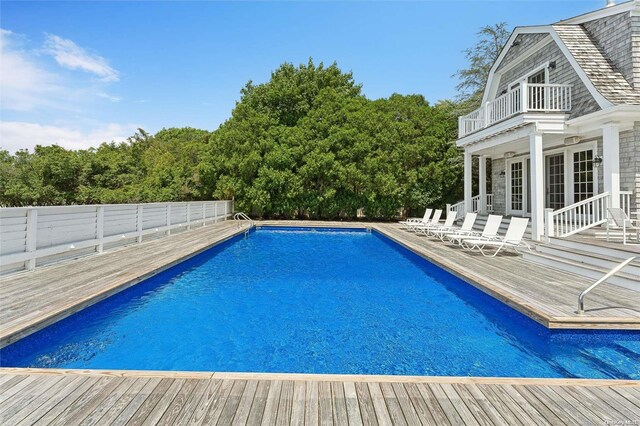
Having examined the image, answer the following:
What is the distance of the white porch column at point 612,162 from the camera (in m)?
7.34

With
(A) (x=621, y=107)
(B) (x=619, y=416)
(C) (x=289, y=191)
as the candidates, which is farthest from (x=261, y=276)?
(C) (x=289, y=191)

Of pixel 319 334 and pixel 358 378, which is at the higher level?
pixel 358 378

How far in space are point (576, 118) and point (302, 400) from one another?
9.43 m

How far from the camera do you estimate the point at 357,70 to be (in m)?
21.9

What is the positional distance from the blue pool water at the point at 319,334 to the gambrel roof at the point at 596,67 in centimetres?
598

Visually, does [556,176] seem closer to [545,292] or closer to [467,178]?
[467,178]

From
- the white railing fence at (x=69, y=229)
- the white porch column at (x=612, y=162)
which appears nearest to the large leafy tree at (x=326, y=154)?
the white railing fence at (x=69, y=229)

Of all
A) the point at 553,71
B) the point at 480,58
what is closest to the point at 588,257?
the point at 553,71

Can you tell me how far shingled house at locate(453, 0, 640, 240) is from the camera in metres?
7.54

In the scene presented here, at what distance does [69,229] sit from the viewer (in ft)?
21.1

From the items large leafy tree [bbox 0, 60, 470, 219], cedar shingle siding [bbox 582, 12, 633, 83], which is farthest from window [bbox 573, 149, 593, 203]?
large leafy tree [bbox 0, 60, 470, 219]

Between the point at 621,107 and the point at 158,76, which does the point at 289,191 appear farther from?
the point at 621,107

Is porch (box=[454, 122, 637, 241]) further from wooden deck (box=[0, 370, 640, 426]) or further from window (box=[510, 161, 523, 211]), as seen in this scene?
wooden deck (box=[0, 370, 640, 426])

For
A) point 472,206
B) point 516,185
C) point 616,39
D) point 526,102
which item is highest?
point 616,39
